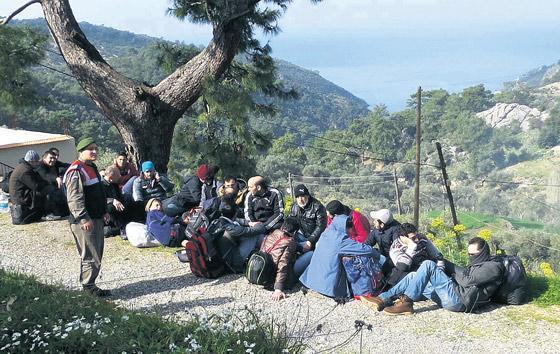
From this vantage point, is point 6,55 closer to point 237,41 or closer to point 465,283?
point 237,41

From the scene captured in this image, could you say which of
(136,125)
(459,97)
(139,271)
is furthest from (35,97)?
(459,97)

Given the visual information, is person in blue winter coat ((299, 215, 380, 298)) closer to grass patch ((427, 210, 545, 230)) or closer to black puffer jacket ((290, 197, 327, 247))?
black puffer jacket ((290, 197, 327, 247))

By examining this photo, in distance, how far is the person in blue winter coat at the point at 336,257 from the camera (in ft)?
19.3

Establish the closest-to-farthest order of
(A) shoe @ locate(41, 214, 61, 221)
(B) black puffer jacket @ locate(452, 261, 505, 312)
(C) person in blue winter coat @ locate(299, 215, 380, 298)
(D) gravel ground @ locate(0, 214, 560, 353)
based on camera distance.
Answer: (D) gravel ground @ locate(0, 214, 560, 353) < (B) black puffer jacket @ locate(452, 261, 505, 312) < (C) person in blue winter coat @ locate(299, 215, 380, 298) < (A) shoe @ locate(41, 214, 61, 221)

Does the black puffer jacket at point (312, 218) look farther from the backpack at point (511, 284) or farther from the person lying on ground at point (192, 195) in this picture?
the backpack at point (511, 284)

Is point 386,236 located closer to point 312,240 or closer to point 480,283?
point 312,240

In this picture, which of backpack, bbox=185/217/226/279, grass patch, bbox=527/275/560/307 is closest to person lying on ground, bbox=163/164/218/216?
backpack, bbox=185/217/226/279

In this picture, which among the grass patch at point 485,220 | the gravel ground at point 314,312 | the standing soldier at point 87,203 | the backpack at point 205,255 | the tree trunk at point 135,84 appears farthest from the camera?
the grass patch at point 485,220

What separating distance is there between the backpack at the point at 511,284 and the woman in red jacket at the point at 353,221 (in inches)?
56.4

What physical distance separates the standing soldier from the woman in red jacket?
87.2 inches

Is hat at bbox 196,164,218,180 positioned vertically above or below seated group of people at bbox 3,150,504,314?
above

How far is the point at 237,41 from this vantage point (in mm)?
10008

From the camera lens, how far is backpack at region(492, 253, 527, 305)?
5.61 m

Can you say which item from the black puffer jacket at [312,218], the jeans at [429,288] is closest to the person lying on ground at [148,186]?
the black puffer jacket at [312,218]
